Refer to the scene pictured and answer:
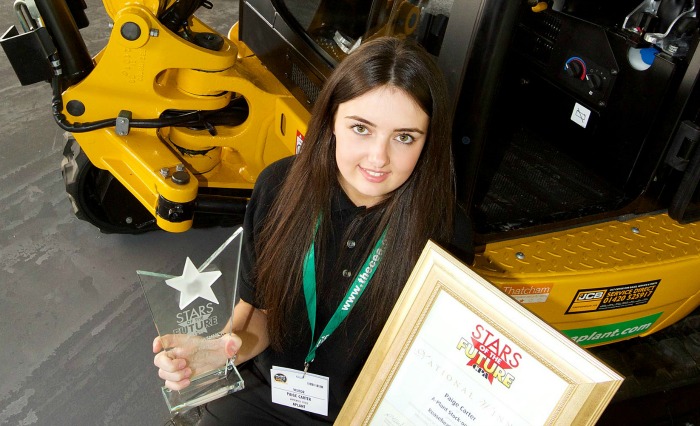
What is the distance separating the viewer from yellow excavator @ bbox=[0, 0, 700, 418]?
177 cm

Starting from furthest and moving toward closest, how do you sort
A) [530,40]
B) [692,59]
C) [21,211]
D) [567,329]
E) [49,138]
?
[49,138] < [21,211] < [530,40] < [567,329] < [692,59]

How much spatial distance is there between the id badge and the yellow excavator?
56 centimetres

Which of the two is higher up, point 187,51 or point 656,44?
point 656,44

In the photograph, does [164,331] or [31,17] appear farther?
[31,17]

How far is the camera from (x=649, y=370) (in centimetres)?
227

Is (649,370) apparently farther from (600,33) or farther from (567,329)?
(600,33)

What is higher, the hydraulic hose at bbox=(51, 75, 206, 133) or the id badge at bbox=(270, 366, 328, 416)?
the hydraulic hose at bbox=(51, 75, 206, 133)

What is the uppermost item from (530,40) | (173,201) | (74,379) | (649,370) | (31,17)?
(530,40)

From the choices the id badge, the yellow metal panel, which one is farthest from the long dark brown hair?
the yellow metal panel

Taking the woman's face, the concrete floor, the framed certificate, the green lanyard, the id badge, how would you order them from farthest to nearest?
the concrete floor < the id badge < the green lanyard < the woman's face < the framed certificate

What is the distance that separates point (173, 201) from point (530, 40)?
1332 millimetres

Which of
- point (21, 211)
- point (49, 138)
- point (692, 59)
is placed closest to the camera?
point (692, 59)

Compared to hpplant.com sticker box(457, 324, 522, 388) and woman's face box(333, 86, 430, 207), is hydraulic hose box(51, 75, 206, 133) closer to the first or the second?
woman's face box(333, 86, 430, 207)

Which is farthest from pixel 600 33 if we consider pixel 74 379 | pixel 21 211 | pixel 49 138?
pixel 49 138
